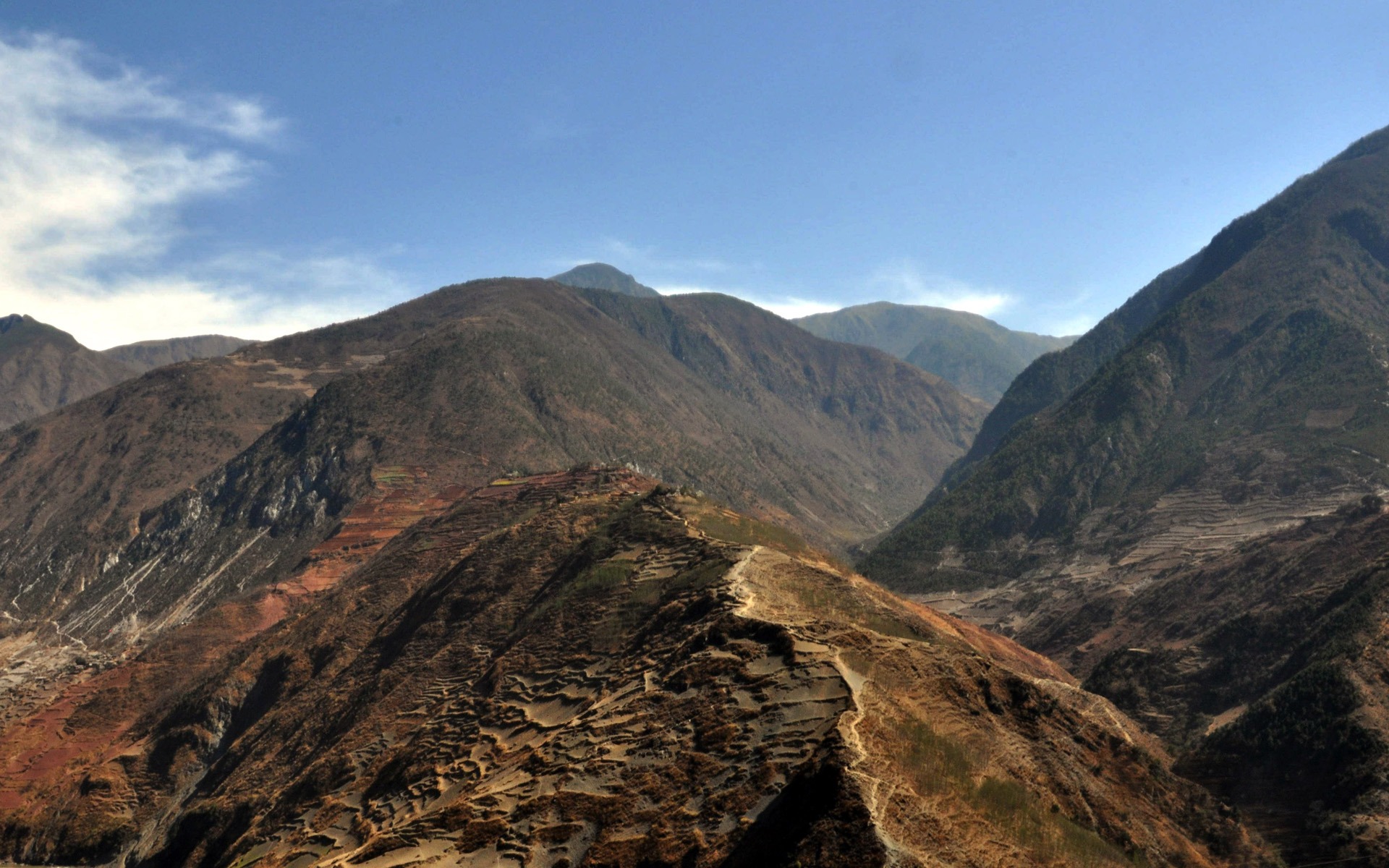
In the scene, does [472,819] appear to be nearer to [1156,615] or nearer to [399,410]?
[1156,615]

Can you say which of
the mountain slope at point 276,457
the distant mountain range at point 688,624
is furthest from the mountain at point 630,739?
the mountain slope at point 276,457

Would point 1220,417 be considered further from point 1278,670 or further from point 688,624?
point 688,624

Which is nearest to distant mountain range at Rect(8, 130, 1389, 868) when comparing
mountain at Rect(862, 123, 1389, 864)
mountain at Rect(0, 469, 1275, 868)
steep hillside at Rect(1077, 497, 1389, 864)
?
mountain at Rect(0, 469, 1275, 868)

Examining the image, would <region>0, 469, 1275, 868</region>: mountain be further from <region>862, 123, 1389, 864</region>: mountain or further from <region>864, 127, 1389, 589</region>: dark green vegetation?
<region>864, 127, 1389, 589</region>: dark green vegetation

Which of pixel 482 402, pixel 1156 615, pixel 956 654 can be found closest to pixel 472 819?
pixel 956 654

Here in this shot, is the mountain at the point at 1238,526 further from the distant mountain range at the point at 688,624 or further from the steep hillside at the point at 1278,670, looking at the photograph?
the distant mountain range at the point at 688,624
